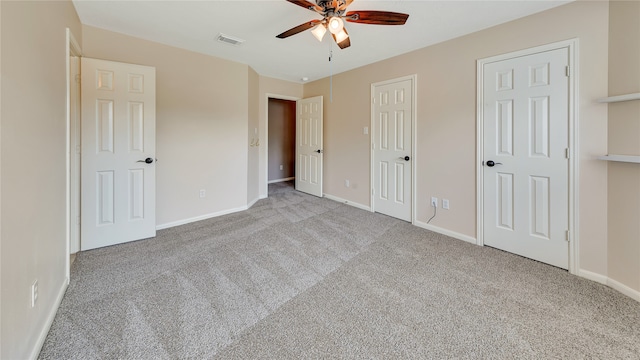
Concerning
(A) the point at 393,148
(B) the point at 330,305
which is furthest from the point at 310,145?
(B) the point at 330,305

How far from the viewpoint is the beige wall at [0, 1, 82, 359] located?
3.69 feet

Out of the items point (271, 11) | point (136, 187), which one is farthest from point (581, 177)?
point (136, 187)

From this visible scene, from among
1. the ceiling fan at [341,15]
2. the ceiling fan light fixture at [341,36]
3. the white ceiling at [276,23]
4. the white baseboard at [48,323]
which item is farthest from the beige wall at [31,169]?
the ceiling fan light fixture at [341,36]

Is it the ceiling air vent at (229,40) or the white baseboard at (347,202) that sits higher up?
the ceiling air vent at (229,40)

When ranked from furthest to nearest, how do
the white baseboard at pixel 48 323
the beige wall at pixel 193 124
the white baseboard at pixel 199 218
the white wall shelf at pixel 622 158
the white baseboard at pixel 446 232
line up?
the white baseboard at pixel 199 218 → the beige wall at pixel 193 124 → the white baseboard at pixel 446 232 → the white wall shelf at pixel 622 158 → the white baseboard at pixel 48 323

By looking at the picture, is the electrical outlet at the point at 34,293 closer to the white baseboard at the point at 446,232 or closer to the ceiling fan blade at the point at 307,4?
the ceiling fan blade at the point at 307,4

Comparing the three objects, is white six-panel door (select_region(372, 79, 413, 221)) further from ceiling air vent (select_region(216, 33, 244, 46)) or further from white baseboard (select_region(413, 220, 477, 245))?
ceiling air vent (select_region(216, 33, 244, 46))

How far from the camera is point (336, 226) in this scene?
3.41 metres

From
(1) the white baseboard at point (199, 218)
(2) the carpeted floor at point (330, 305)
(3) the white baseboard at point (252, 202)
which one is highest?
(3) the white baseboard at point (252, 202)

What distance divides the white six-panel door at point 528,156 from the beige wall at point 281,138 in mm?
5003

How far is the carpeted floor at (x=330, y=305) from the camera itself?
1.41m

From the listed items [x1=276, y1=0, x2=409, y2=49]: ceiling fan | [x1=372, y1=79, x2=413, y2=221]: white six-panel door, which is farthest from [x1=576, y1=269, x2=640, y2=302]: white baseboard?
[x1=276, y1=0, x2=409, y2=49]: ceiling fan

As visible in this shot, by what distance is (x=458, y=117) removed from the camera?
2934mm

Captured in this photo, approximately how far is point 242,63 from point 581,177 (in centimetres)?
429
